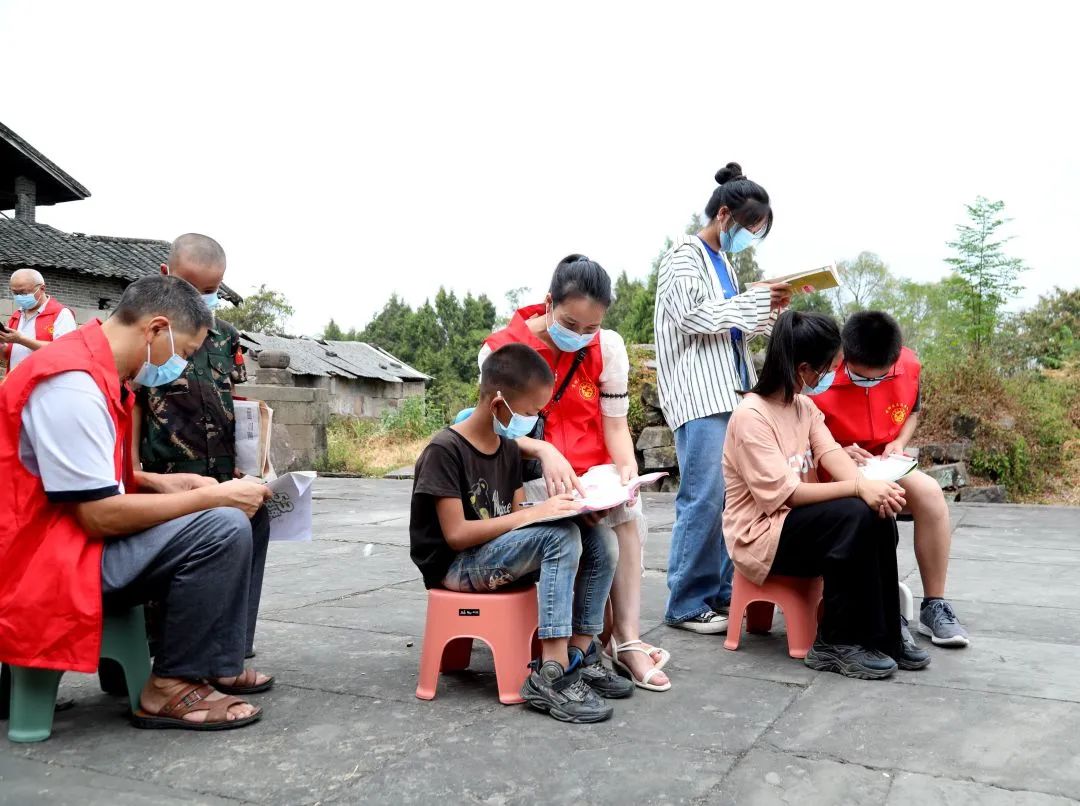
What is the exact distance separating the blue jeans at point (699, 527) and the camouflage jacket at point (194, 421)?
5.61ft

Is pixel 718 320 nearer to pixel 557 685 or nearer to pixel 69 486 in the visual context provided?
pixel 557 685

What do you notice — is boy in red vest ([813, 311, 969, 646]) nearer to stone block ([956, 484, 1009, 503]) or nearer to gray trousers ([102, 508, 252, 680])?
gray trousers ([102, 508, 252, 680])

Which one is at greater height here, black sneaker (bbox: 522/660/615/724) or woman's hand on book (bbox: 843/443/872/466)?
woman's hand on book (bbox: 843/443/872/466)

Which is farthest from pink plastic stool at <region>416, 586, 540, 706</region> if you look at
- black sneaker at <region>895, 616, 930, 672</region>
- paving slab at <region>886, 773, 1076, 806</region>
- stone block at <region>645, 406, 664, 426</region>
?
stone block at <region>645, 406, 664, 426</region>

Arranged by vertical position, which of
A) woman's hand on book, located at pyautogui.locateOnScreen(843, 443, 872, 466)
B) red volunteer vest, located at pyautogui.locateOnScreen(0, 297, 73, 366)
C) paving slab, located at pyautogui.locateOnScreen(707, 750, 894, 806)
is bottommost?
paving slab, located at pyautogui.locateOnScreen(707, 750, 894, 806)

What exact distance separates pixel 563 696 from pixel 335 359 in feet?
101

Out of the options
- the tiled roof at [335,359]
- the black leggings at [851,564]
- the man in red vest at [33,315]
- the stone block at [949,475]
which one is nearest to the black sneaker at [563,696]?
the black leggings at [851,564]

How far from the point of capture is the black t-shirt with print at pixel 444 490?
290cm

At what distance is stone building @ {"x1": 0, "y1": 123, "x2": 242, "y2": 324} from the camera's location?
1931 cm

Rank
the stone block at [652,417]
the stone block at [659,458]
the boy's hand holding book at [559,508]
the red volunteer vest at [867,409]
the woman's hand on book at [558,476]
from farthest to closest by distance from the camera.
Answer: the stone block at [652,417]
the stone block at [659,458]
the red volunteer vest at [867,409]
the woman's hand on book at [558,476]
the boy's hand holding book at [559,508]

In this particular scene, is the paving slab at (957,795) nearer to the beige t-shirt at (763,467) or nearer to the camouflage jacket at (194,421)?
the beige t-shirt at (763,467)

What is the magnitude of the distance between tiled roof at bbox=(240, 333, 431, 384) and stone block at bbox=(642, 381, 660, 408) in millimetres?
17675

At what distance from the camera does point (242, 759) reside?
7.93 ft

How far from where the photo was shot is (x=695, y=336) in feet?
12.9
